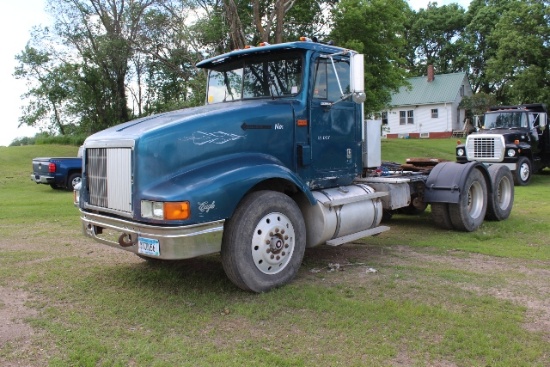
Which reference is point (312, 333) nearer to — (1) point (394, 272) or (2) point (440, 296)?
(2) point (440, 296)

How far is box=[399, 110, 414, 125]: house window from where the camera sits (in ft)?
153

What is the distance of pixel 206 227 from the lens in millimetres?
4824

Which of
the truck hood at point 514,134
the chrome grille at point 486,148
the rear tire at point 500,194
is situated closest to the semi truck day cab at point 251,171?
the rear tire at point 500,194

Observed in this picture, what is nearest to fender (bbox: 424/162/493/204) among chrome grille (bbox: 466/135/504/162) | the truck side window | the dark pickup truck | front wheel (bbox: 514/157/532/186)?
the truck side window

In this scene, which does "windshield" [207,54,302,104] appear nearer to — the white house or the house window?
the white house

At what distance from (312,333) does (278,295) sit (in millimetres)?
955

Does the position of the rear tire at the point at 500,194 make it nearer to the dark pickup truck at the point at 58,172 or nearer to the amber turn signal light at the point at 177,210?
the amber turn signal light at the point at 177,210

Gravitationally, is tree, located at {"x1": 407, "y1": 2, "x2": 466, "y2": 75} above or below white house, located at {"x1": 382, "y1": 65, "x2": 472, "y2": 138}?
above

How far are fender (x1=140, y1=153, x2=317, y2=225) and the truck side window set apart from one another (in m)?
1.52

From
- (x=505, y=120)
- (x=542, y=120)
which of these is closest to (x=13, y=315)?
(x=505, y=120)

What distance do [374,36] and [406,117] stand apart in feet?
72.8

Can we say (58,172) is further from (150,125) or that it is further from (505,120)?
(505,120)

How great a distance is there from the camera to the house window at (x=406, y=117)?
46.8 meters

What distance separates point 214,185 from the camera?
484 cm
